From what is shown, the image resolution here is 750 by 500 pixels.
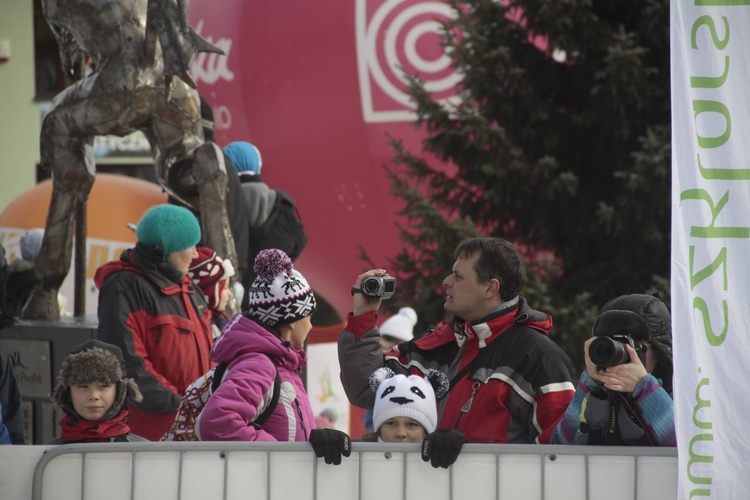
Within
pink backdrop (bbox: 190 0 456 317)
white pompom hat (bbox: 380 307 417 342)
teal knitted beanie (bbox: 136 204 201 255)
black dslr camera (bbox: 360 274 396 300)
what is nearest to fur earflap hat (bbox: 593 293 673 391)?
black dslr camera (bbox: 360 274 396 300)

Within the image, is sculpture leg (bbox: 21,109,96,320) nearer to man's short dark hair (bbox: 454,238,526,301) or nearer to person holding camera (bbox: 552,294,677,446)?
man's short dark hair (bbox: 454,238,526,301)

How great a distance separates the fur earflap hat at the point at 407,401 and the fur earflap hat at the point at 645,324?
528mm

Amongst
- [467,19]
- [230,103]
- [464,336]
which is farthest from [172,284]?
[230,103]

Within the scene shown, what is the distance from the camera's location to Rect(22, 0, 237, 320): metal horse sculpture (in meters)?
6.69

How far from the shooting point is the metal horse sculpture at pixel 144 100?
6691 millimetres

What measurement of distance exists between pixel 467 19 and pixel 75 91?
14.7 feet

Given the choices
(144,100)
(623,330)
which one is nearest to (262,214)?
(144,100)

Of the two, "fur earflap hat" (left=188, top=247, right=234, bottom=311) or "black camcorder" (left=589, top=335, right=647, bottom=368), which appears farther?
"fur earflap hat" (left=188, top=247, right=234, bottom=311)

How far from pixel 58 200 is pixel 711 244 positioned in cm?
497

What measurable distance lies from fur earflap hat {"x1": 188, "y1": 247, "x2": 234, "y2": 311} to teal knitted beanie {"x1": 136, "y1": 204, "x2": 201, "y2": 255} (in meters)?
Result: 0.78

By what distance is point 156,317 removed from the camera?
500cm

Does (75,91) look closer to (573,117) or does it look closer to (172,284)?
(172,284)

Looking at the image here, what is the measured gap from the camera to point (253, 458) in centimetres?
341

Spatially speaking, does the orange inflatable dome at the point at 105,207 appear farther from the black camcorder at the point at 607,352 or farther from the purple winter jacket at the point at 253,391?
the black camcorder at the point at 607,352
